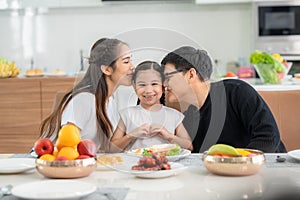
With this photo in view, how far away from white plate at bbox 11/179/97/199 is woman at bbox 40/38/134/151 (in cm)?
34

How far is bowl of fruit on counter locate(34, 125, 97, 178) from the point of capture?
1540 mm

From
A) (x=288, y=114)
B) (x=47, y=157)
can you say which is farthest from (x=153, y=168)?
(x=288, y=114)

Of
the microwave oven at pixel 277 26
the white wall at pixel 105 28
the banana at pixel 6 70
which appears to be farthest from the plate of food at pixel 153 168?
the white wall at pixel 105 28

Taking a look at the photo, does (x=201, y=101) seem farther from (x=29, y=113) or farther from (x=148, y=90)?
(x=29, y=113)

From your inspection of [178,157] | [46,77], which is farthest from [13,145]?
[178,157]

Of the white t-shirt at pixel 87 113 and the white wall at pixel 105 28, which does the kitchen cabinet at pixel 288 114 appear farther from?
the white wall at pixel 105 28

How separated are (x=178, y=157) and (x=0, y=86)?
9.07 feet

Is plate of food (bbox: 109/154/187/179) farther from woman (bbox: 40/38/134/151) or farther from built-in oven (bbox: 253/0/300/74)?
built-in oven (bbox: 253/0/300/74)

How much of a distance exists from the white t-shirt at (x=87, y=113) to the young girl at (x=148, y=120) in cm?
4

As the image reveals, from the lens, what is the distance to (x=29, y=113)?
4297 mm

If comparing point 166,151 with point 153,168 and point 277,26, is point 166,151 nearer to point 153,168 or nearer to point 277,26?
point 153,168

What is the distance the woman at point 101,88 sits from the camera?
64.9 inches

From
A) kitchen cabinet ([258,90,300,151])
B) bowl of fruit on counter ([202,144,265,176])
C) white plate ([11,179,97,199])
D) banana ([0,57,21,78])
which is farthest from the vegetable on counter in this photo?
white plate ([11,179,97,199])

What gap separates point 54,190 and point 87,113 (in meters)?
0.58
